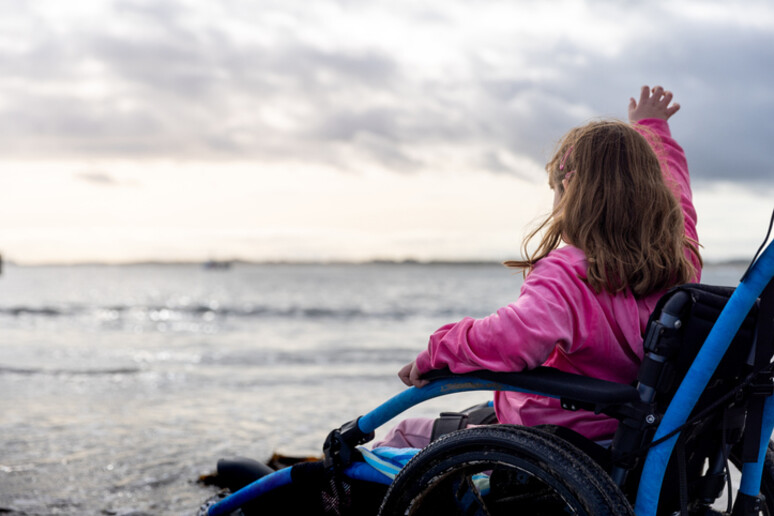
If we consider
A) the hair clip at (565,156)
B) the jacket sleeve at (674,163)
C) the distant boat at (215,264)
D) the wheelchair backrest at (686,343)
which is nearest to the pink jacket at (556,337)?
the wheelchair backrest at (686,343)

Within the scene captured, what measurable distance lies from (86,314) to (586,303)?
25373mm

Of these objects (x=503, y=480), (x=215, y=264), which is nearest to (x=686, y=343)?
(x=503, y=480)

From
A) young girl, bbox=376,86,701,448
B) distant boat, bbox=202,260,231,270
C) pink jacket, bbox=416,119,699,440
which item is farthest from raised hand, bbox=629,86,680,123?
distant boat, bbox=202,260,231,270

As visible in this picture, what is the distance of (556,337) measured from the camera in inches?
70.1

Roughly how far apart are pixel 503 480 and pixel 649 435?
40cm

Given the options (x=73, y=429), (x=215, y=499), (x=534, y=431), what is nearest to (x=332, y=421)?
(x=73, y=429)

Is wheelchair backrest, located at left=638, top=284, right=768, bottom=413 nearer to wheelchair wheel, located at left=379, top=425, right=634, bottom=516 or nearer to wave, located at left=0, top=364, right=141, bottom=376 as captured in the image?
wheelchair wheel, located at left=379, top=425, right=634, bottom=516

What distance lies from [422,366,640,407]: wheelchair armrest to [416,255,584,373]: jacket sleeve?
2cm

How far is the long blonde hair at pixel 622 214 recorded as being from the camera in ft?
6.33

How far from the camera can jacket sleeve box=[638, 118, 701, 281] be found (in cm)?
244

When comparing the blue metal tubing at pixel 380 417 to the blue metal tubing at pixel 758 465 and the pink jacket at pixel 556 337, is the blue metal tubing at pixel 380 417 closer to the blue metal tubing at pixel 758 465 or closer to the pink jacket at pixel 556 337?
the pink jacket at pixel 556 337

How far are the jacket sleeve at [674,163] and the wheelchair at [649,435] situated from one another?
699 millimetres

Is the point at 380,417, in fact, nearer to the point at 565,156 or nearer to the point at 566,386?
the point at 566,386

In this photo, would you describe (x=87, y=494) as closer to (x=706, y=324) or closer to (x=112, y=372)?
(x=706, y=324)
